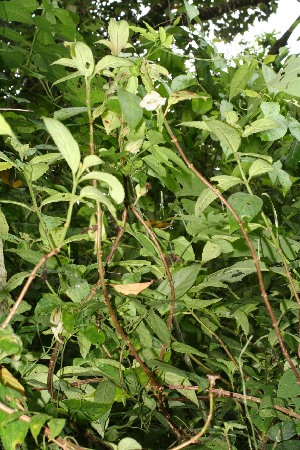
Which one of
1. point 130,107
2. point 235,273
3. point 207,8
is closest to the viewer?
point 130,107

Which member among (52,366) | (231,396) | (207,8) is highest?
(207,8)

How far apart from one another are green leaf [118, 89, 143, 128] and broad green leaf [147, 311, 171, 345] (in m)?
0.25

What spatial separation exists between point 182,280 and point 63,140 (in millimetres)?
306

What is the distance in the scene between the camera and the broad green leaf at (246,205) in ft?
2.00

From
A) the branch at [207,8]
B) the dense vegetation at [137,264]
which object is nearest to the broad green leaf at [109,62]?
the dense vegetation at [137,264]

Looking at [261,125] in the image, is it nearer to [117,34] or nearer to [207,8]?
[117,34]

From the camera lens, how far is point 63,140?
1.50 ft

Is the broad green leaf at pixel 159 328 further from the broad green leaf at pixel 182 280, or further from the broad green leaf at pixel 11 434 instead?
the broad green leaf at pixel 11 434

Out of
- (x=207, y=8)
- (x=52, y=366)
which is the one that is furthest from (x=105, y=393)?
(x=207, y=8)

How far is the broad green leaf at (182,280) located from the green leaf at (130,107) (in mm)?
225

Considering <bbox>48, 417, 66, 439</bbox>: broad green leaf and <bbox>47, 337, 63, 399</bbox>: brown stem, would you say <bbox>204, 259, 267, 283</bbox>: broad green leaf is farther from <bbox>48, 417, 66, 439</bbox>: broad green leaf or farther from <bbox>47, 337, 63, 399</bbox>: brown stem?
<bbox>48, 417, 66, 439</bbox>: broad green leaf

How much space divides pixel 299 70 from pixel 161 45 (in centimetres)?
19

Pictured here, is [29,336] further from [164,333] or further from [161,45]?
[161,45]

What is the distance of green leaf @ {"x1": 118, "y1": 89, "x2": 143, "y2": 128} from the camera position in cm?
56
